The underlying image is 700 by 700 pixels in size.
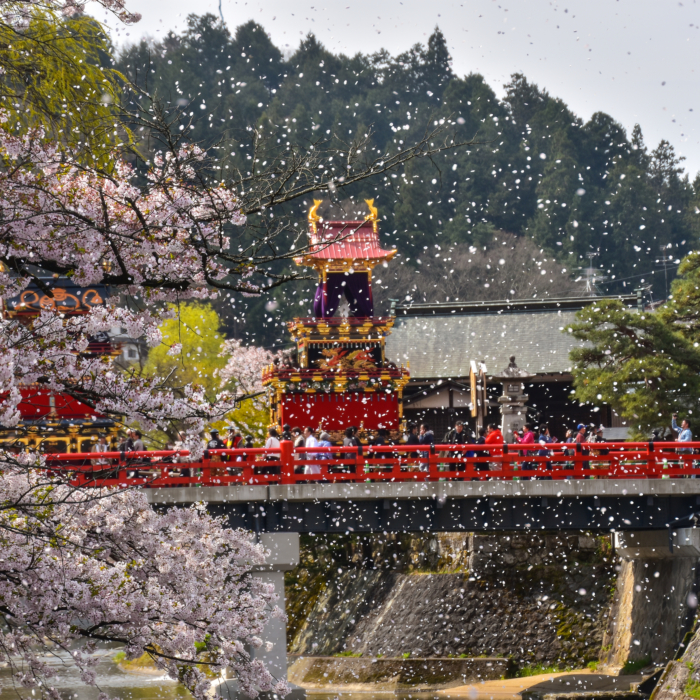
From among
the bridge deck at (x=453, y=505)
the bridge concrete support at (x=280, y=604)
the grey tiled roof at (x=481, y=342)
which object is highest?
the grey tiled roof at (x=481, y=342)

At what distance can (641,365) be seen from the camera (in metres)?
23.6

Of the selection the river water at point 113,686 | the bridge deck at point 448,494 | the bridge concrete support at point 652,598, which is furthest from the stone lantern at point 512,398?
the river water at point 113,686

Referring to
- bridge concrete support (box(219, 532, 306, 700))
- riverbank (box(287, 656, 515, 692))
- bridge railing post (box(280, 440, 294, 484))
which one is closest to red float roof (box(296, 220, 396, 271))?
riverbank (box(287, 656, 515, 692))

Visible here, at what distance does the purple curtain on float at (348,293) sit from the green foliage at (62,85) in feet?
73.5

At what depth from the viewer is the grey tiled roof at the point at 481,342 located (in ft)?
117

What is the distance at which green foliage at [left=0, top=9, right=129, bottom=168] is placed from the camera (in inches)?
289

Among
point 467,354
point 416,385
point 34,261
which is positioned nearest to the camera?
point 34,261

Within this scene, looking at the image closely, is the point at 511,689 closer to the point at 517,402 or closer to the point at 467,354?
the point at 517,402

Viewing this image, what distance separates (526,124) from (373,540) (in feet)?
142

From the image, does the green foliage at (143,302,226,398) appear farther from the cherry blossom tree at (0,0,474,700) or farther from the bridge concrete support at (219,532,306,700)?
the cherry blossom tree at (0,0,474,700)

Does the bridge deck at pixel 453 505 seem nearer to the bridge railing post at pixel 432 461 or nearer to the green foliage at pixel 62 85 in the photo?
the bridge railing post at pixel 432 461

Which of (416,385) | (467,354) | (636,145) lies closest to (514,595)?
(416,385)

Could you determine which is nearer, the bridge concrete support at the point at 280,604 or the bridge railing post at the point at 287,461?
the bridge concrete support at the point at 280,604

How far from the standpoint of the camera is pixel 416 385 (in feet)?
112
